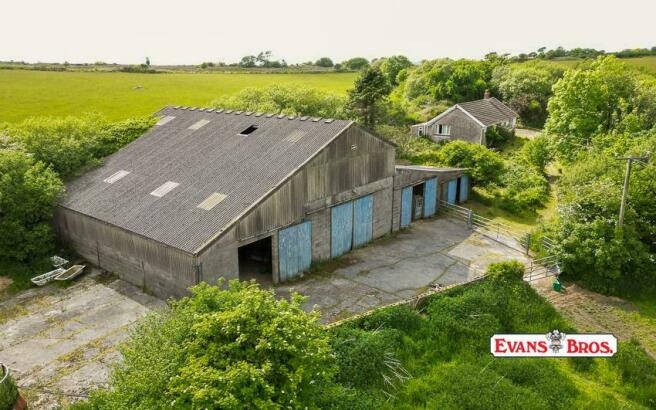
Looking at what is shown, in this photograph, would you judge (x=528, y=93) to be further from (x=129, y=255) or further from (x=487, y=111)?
(x=129, y=255)

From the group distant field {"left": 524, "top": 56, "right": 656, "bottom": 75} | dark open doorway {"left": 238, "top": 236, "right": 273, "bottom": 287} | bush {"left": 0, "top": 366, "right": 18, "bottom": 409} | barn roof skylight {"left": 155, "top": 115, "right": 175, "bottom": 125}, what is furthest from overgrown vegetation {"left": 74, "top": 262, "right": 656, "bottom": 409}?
distant field {"left": 524, "top": 56, "right": 656, "bottom": 75}

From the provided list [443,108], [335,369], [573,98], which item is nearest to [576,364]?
[335,369]

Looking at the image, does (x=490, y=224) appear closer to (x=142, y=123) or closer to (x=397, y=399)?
(x=397, y=399)

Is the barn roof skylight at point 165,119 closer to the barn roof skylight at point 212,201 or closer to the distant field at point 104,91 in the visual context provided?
the barn roof skylight at point 212,201

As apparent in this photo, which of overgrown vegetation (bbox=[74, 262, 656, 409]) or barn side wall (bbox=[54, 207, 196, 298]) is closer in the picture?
overgrown vegetation (bbox=[74, 262, 656, 409])

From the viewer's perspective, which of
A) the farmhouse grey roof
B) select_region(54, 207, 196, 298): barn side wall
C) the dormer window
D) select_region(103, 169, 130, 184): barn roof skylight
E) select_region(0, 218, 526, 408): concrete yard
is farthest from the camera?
the dormer window

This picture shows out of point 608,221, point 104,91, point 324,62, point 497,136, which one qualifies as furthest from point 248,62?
point 608,221

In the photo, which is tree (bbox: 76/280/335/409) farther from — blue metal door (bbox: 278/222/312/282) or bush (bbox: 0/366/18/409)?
blue metal door (bbox: 278/222/312/282)
